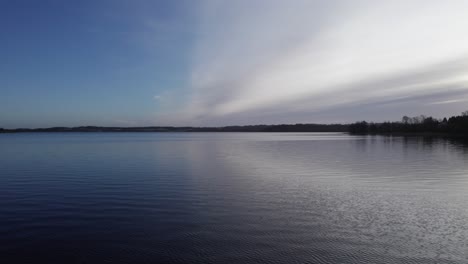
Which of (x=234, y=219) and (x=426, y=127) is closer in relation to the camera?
(x=234, y=219)

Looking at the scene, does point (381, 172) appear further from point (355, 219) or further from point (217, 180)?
point (355, 219)

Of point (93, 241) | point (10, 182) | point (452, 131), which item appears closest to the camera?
point (93, 241)

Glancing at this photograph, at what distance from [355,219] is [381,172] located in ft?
52.3

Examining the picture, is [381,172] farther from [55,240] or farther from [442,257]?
[55,240]

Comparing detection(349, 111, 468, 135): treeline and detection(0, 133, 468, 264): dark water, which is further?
detection(349, 111, 468, 135): treeline

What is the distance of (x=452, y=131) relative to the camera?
427 feet

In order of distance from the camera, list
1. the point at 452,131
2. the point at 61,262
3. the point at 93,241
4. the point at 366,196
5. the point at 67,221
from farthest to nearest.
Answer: the point at 452,131
the point at 366,196
the point at 67,221
the point at 93,241
the point at 61,262

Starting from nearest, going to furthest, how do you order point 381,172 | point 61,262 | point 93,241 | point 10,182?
point 61,262 < point 93,241 < point 10,182 < point 381,172

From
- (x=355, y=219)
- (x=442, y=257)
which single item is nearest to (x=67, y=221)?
(x=355, y=219)

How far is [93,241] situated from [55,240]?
125 centimetres

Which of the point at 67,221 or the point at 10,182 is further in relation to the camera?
the point at 10,182

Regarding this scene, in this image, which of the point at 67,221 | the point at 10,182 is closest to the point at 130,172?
the point at 10,182

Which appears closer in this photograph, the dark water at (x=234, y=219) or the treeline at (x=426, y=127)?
the dark water at (x=234, y=219)

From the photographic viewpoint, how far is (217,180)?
23.1 metres
